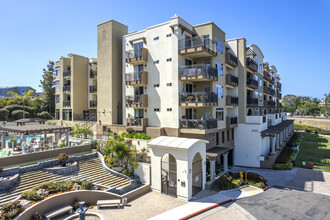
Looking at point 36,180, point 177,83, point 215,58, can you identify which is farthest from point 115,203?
point 215,58

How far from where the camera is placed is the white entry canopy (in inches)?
658

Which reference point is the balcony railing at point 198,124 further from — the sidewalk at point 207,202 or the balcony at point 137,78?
the balcony at point 137,78

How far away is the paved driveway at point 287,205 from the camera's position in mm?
14492

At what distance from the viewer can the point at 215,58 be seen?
25547mm

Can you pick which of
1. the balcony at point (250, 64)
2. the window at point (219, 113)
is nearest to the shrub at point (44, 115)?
the window at point (219, 113)

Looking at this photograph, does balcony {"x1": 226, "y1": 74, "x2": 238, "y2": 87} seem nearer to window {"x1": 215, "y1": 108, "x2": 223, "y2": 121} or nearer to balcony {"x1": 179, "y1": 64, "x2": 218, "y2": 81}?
window {"x1": 215, "y1": 108, "x2": 223, "y2": 121}

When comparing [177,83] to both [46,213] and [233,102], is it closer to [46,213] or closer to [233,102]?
[233,102]

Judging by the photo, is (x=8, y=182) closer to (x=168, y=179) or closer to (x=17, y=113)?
(x=168, y=179)

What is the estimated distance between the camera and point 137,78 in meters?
26.7

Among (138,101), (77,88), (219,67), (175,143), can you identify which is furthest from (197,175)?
(77,88)

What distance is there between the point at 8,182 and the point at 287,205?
21276 millimetres

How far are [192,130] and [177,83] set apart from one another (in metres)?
5.71

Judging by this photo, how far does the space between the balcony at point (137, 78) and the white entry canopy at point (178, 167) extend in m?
10.1

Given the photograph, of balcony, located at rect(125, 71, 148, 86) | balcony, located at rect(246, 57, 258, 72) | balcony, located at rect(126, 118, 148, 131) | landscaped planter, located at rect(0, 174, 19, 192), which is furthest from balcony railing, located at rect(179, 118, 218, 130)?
landscaped planter, located at rect(0, 174, 19, 192)
